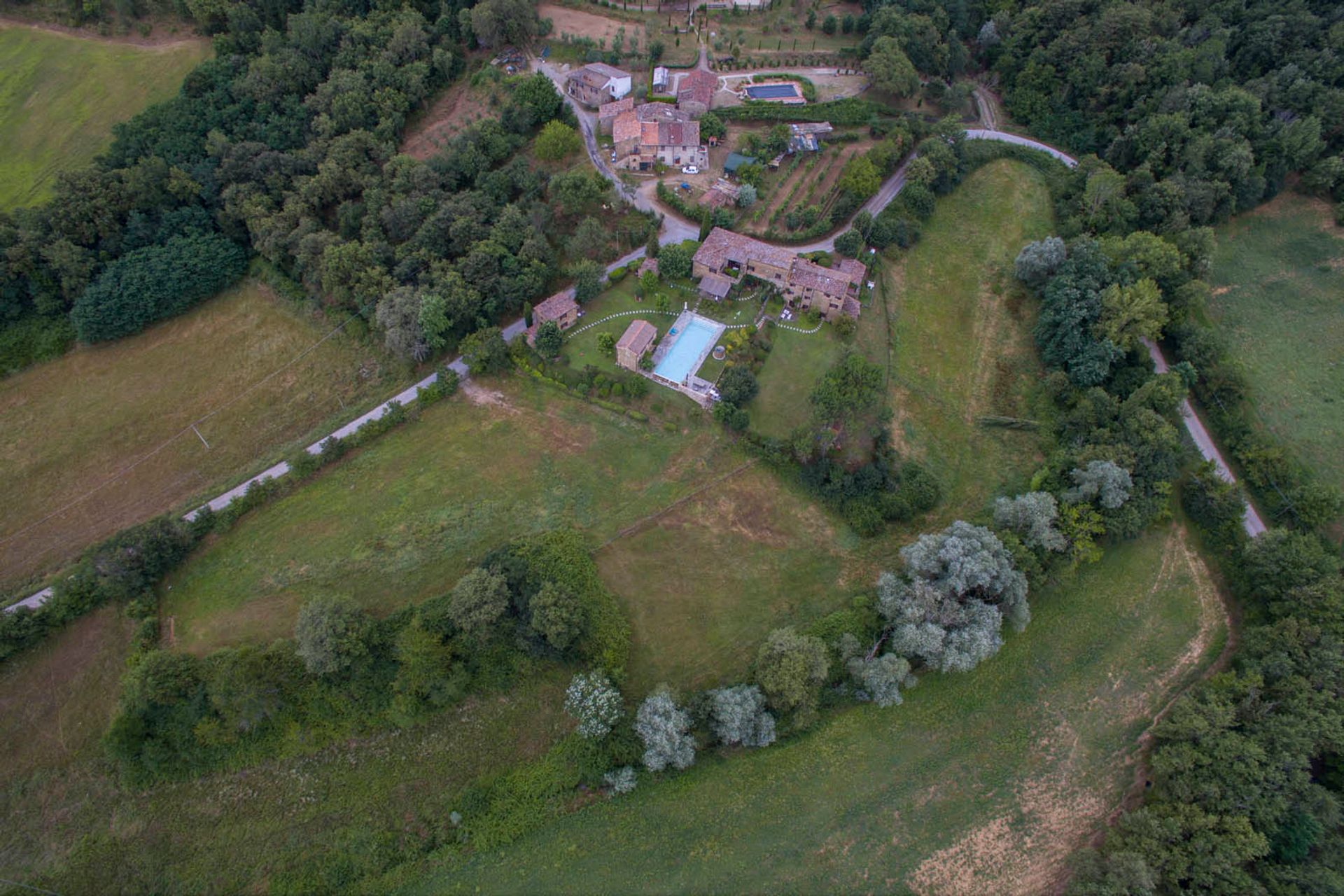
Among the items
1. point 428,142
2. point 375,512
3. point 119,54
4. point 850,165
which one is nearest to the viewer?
point 375,512

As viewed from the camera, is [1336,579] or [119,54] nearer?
[1336,579]

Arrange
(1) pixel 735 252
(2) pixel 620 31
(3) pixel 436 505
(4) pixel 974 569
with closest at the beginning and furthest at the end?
(4) pixel 974 569
(3) pixel 436 505
(1) pixel 735 252
(2) pixel 620 31

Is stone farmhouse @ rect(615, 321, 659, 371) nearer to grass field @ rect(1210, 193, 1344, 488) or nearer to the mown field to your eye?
the mown field

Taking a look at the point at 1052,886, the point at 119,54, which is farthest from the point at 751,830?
the point at 119,54

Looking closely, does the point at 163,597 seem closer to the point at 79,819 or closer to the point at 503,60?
the point at 79,819

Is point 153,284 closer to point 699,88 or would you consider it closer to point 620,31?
point 699,88

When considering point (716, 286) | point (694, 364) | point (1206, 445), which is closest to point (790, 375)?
point (694, 364)

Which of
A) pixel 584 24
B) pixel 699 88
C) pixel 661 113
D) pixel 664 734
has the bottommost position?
pixel 664 734

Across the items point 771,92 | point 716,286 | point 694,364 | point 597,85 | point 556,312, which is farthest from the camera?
point 771,92
